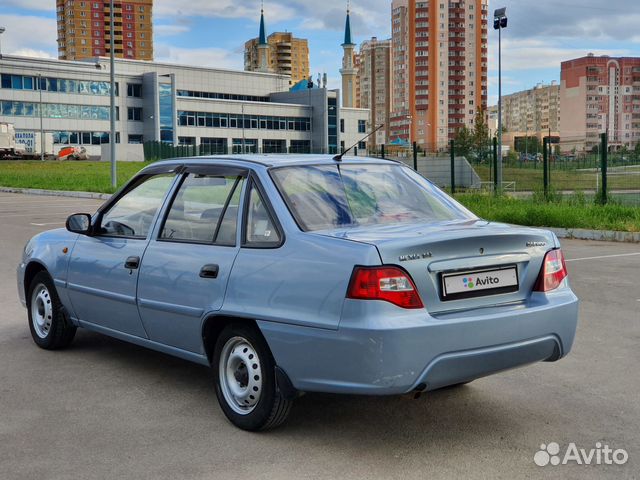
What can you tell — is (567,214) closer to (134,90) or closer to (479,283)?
(479,283)

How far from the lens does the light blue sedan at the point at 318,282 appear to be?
157 inches

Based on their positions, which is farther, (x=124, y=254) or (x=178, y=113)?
(x=178, y=113)

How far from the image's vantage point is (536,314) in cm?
437

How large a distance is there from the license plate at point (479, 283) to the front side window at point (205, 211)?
1281mm

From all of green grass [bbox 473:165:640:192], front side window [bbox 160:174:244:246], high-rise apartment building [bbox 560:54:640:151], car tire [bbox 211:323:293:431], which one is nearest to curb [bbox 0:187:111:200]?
green grass [bbox 473:165:640:192]

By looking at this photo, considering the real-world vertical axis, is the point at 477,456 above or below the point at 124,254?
below

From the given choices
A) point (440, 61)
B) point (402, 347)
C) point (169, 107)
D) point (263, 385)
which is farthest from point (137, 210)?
point (440, 61)

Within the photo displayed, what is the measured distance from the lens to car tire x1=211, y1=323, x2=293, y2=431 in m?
→ 4.39

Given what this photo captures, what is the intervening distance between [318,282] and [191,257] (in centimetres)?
110

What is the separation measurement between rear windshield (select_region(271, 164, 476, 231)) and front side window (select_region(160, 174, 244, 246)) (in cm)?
33

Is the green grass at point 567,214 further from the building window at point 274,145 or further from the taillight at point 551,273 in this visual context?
the building window at point 274,145

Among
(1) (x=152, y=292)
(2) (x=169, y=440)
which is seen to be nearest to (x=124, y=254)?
(1) (x=152, y=292)

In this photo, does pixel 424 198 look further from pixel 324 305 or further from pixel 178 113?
pixel 178 113

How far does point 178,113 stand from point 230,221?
97.0 metres
